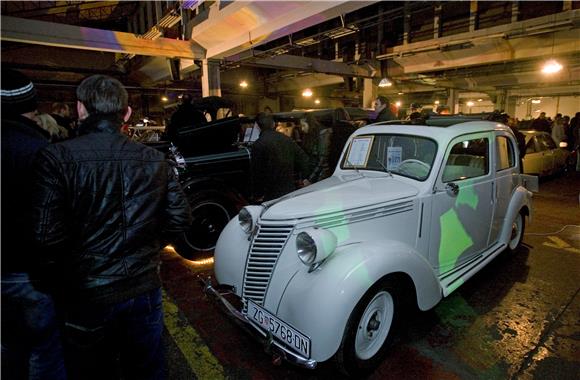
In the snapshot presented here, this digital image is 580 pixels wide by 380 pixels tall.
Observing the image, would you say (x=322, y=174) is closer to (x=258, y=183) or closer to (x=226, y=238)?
(x=258, y=183)

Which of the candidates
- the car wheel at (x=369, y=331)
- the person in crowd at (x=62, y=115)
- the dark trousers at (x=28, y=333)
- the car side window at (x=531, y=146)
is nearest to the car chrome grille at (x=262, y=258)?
the car wheel at (x=369, y=331)

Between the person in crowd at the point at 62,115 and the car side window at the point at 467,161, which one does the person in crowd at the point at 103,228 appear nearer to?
the car side window at the point at 467,161

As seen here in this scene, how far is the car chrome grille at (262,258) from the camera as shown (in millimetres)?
2561

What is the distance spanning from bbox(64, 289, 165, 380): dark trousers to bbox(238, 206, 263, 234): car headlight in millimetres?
1238

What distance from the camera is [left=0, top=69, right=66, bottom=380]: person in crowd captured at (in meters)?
1.45

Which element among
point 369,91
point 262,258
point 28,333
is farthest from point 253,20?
point 369,91

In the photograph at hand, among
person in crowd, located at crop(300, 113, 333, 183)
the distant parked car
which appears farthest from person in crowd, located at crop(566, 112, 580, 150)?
person in crowd, located at crop(300, 113, 333, 183)

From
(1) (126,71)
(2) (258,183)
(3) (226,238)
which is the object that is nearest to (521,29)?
(2) (258,183)

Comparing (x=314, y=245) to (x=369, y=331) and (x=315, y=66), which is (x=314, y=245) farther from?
(x=315, y=66)

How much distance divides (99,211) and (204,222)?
328cm

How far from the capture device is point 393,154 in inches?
138

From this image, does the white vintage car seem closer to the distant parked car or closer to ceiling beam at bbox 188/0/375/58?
ceiling beam at bbox 188/0/375/58

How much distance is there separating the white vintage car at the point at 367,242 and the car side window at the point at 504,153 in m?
0.02

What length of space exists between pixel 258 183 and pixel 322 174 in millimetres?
1923
